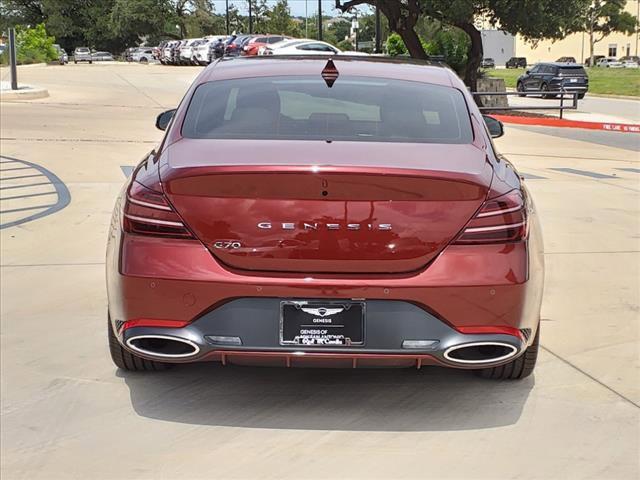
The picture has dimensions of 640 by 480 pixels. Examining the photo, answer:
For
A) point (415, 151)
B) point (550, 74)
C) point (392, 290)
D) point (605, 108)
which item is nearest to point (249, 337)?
point (392, 290)

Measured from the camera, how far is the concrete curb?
22297mm

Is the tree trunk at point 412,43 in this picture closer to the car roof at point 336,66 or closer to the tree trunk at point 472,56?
the tree trunk at point 472,56

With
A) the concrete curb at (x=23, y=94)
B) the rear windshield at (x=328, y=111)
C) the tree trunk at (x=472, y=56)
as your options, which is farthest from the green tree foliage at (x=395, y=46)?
the rear windshield at (x=328, y=111)

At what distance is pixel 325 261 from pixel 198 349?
0.66 meters

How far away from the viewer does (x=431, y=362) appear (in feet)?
12.5

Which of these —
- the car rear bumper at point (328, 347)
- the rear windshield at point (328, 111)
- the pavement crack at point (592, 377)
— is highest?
the rear windshield at point (328, 111)

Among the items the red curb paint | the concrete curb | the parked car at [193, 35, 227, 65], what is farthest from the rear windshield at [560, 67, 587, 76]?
the concrete curb

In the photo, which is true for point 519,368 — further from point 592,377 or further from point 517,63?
point 517,63

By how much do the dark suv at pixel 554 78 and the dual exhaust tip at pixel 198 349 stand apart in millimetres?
36261

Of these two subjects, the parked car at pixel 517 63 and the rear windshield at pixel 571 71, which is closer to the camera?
the rear windshield at pixel 571 71

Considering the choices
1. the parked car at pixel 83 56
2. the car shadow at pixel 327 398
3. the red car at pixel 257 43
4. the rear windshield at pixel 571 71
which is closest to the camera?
the car shadow at pixel 327 398

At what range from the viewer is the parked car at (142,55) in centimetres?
7400

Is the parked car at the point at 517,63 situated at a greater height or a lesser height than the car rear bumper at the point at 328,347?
greater

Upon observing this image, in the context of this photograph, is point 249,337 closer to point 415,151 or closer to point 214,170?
point 214,170
